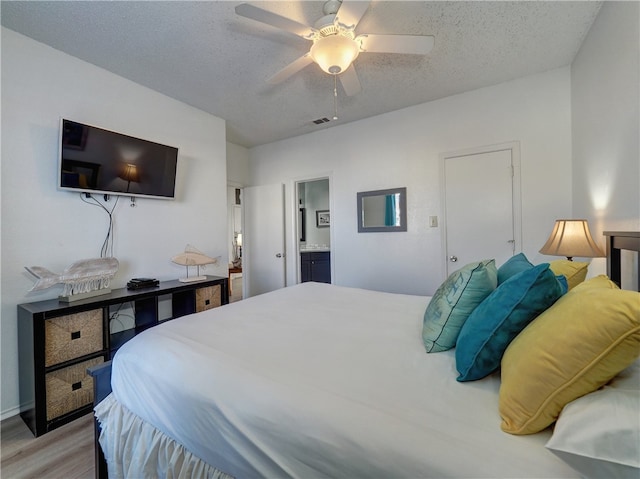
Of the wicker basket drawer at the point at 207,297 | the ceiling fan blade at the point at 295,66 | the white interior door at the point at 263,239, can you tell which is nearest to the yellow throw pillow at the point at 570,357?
the ceiling fan blade at the point at 295,66

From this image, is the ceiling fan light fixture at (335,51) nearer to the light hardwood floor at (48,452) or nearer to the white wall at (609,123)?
the white wall at (609,123)

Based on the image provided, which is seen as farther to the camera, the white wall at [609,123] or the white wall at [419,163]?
the white wall at [419,163]

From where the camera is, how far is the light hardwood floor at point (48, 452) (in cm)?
143

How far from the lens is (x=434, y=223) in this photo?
312cm

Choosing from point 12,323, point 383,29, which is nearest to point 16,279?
point 12,323

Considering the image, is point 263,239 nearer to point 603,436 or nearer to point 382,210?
point 382,210

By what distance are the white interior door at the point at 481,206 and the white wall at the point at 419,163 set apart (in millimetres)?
96

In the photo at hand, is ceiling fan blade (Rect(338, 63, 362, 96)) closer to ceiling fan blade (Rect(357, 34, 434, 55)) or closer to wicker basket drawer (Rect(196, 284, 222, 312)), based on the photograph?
ceiling fan blade (Rect(357, 34, 434, 55))

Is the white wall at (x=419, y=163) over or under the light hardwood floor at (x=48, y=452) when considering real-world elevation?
over

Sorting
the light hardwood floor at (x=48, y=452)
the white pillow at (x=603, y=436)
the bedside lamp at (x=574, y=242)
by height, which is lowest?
the light hardwood floor at (x=48, y=452)

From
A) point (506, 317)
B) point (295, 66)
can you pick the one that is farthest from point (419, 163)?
point (506, 317)

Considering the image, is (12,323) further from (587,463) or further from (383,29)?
(383,29)

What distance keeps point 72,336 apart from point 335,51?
2527mm

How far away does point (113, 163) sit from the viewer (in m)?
2.36
